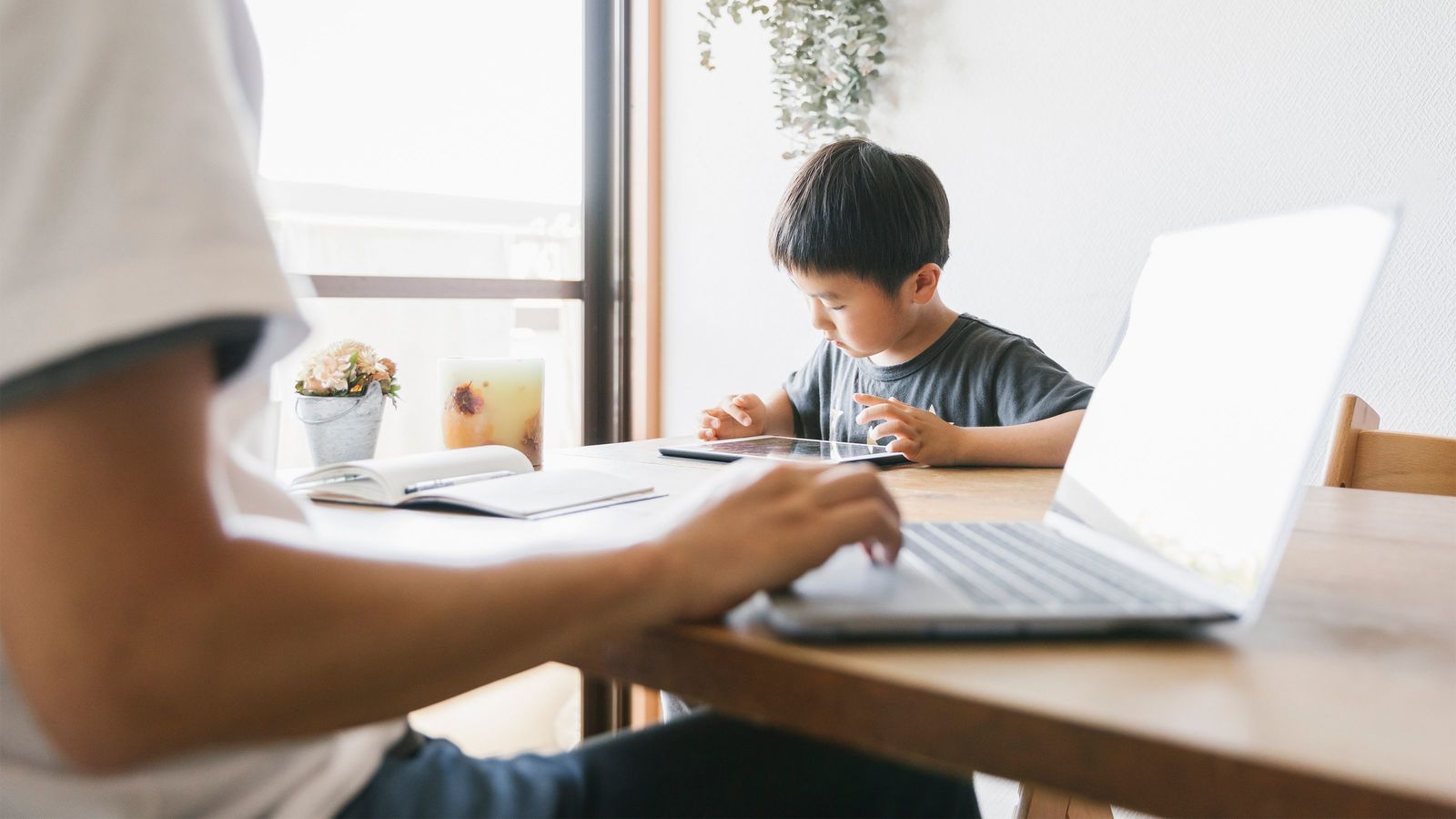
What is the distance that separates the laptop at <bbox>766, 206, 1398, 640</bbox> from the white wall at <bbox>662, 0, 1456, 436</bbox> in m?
1.19

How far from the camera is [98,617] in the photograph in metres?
0.33

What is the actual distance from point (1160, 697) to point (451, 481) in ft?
2.38

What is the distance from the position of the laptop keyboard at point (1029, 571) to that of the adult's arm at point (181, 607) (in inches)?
8.7

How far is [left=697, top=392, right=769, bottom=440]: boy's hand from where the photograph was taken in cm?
158

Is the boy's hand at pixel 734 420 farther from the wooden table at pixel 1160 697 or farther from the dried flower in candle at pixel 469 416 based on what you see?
the wooden table at pixel 1160 697

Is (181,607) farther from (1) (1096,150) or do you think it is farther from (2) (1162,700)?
(1) (1096,150)

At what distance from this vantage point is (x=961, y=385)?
1.59 metres

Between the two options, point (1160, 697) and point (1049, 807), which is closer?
point (1160, 697)

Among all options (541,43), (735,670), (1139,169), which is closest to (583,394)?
(541,43)

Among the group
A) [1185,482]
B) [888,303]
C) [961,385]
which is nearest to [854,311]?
[888,303]

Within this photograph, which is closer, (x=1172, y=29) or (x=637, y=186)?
(x=1172, y=29)

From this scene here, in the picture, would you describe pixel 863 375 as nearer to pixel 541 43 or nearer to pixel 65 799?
pixel 541 43

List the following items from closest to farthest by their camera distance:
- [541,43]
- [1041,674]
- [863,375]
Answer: [1041,674] → [863,375] → [541,43]

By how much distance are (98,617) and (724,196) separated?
86.1 inches
